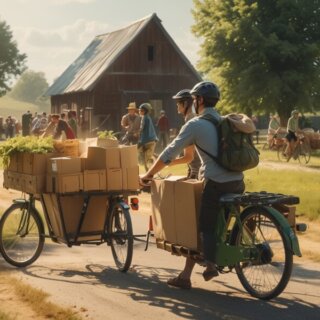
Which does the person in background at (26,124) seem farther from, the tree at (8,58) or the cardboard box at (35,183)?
the tree at (8,58)

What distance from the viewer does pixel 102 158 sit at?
7.87m

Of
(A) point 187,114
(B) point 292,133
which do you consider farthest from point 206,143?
(B) point 292,133

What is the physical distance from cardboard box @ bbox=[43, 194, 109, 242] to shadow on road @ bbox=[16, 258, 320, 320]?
0.38m

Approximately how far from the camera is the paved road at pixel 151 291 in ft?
19.4

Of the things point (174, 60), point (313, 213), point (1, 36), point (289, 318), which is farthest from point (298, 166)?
point (1, 36)

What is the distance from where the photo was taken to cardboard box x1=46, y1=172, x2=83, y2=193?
768 centimetres

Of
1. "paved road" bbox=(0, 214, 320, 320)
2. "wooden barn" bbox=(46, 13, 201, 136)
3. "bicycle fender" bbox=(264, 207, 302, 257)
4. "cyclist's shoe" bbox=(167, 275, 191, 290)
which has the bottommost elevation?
"paved road" bbox=(0, 214, 320, 320)

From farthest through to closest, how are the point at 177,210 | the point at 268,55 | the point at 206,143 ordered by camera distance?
the point at 268,55, the point at 177,210, the point at 206,143

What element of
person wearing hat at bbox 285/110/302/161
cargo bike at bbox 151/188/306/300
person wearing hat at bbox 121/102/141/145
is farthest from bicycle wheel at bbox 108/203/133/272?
person wearing hat at bbox 285/110/302/161

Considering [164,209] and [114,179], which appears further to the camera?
Result: [114,179]

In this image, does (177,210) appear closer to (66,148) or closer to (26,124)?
(66,148)

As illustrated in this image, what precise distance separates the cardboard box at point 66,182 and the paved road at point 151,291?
0.86 meters

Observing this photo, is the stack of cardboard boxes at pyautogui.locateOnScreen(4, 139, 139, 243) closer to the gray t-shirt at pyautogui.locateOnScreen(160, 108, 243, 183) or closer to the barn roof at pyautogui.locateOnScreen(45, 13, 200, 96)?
the gray t-shirt at pyautogui.locateOnScreen(160, 108, 243, 183)

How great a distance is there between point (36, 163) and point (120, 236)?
1219 millimetres
